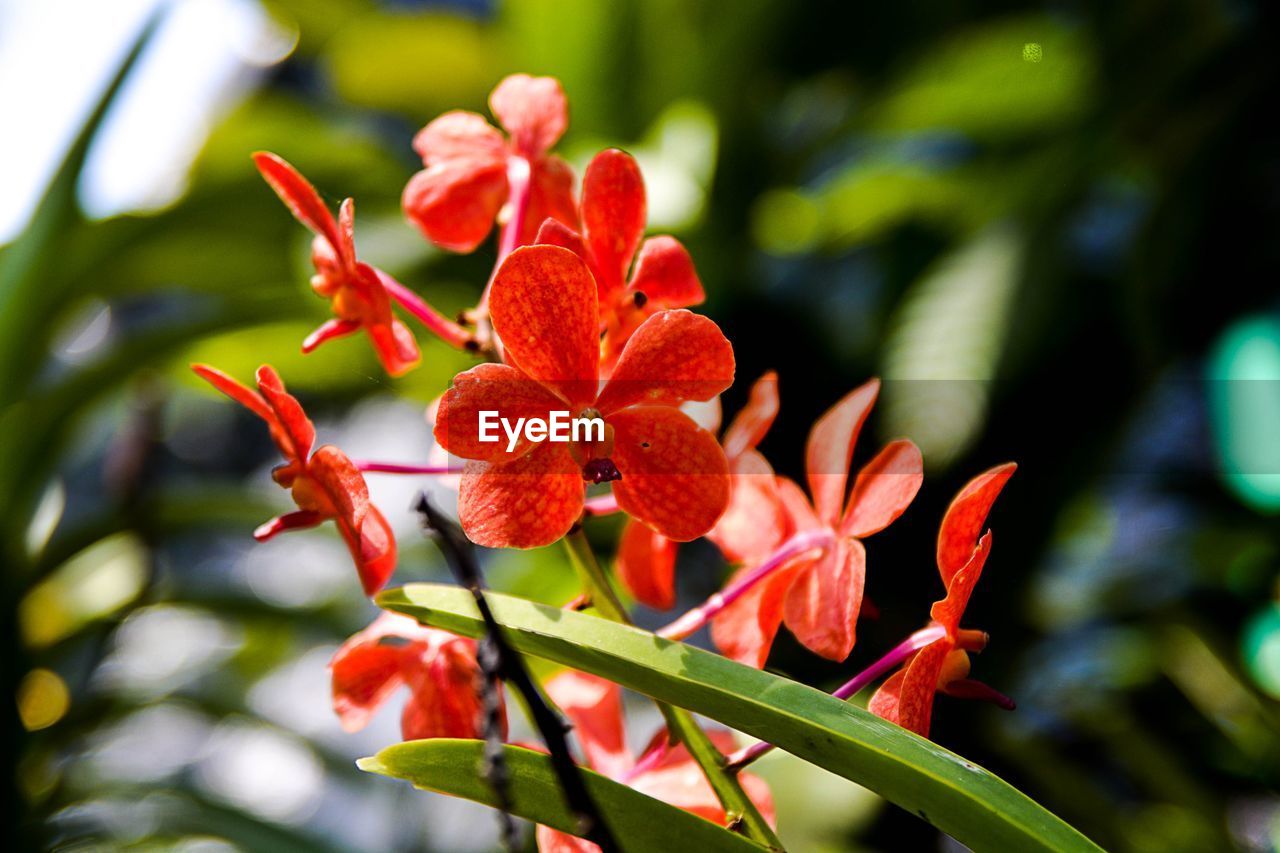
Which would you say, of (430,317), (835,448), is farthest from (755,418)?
(430,317)

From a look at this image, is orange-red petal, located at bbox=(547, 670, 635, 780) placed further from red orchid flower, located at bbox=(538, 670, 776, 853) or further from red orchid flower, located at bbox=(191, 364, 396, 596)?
red orchid flower, located at bbox=(191, 364, 396, 596)

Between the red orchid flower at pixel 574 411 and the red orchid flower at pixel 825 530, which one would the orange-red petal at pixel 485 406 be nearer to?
the red orchid flower at pixel 574 411

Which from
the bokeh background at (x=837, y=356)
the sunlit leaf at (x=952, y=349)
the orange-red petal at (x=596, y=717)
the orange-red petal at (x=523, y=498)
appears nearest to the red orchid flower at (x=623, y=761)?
the orange-red petal at (x=596, y=717)

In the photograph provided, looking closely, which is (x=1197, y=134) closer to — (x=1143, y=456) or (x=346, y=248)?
(x=1143, y=456)

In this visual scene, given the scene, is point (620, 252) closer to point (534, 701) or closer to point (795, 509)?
point (795, 509)

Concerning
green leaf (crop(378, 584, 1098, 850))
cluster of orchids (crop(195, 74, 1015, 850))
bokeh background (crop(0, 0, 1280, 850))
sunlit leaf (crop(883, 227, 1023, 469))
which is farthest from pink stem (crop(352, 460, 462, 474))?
sunlit leaf (crop(883, 227, 1023, 469))

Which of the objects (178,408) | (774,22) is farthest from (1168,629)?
(178,408)
